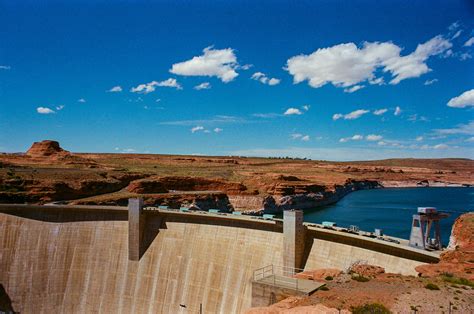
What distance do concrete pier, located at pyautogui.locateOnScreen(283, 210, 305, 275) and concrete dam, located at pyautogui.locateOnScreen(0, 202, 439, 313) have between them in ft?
0.27

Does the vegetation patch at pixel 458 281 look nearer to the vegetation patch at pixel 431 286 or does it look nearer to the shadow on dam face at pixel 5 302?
the vegetation patch at pixel 431 286

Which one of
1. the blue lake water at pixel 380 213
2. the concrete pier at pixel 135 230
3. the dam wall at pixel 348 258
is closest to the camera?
the dam wall at pixel 348 258

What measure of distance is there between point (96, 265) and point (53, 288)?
3487 millimetres

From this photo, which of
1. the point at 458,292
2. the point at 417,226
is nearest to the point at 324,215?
the point at 417,226

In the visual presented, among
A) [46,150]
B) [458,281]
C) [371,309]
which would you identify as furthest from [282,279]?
[46,150]

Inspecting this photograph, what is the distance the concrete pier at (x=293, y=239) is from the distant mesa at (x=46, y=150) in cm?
8824

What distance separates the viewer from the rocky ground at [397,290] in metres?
13.4

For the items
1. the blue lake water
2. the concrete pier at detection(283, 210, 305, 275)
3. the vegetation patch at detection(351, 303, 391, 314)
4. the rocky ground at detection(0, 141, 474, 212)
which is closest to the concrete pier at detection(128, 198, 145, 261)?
the concrete pier at detection(283, 210, 305, 275)

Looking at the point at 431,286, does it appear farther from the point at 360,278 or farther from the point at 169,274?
the point at 169,274

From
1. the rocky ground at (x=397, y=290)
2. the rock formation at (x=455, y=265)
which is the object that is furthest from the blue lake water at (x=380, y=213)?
the rocky ground at (x=397, y=290)

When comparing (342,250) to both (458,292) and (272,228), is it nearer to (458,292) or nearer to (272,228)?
(272,228)

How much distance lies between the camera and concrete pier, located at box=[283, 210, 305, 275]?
2209 cm

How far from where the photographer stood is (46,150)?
330 feet

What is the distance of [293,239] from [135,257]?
Answer: 1277cm
